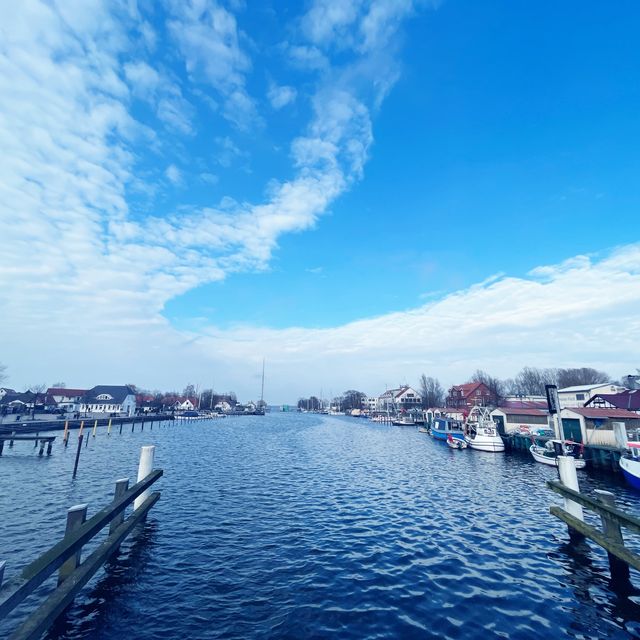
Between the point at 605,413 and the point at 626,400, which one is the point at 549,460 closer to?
the point at 605,413

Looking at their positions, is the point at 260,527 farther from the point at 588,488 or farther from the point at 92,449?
the point at 92,449

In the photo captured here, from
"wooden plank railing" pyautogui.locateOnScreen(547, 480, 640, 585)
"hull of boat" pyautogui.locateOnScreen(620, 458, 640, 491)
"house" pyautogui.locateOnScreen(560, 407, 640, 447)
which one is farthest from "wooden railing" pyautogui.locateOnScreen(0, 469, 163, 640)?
"house" pyautogui.locateOnScreen(560, 407, 640, 447)

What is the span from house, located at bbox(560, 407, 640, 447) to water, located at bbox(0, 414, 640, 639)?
16642 mm

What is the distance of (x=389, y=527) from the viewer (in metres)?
17.7

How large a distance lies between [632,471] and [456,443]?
27.8m

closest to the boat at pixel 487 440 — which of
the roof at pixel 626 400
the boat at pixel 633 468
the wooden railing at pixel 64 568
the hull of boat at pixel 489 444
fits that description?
the hull of boat at pixel 489 444

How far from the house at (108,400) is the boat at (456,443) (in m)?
105

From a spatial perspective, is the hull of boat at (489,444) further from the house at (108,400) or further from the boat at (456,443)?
the house at (108,400)

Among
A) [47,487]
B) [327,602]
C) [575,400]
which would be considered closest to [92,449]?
[47,487]

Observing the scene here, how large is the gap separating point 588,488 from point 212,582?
104 feet

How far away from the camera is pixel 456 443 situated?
180ft

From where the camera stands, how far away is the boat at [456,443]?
178 feet

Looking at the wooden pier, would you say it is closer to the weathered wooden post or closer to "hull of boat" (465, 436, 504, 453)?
the weathered wooden post

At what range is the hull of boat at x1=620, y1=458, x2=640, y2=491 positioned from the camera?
27780 mm
